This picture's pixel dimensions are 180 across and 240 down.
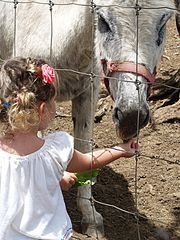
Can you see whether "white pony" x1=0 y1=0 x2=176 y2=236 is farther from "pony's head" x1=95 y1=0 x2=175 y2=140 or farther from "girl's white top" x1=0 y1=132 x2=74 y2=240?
"girl's white top" x1=0 y1=132 x2=74 y2=240

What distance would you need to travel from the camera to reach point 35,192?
6.41 ft

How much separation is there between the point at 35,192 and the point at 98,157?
13.5 inches

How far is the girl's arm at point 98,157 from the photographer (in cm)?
213

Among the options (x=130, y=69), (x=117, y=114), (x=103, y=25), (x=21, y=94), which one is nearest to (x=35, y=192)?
(x=21, y=94)

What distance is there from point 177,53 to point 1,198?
3.84 meters

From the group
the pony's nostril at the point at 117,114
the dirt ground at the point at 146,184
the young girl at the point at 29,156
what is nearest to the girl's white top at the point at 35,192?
the young girl at the point at 29,156

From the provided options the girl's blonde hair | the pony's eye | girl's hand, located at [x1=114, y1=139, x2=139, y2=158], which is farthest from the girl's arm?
the pony's eye

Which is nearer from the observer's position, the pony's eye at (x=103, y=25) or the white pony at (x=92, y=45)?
the white pony at (x=92, y=45)

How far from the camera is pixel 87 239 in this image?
10.0 ft

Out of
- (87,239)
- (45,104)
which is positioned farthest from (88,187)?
(45,104)

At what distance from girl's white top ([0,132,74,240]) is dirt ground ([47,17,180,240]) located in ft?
2.22

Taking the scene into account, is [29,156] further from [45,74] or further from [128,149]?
[128,149]

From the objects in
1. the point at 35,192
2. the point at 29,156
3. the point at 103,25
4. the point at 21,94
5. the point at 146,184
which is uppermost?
the point at 103,25

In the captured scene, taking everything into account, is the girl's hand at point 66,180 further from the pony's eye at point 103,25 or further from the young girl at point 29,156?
the pony's eye at point 103,25
